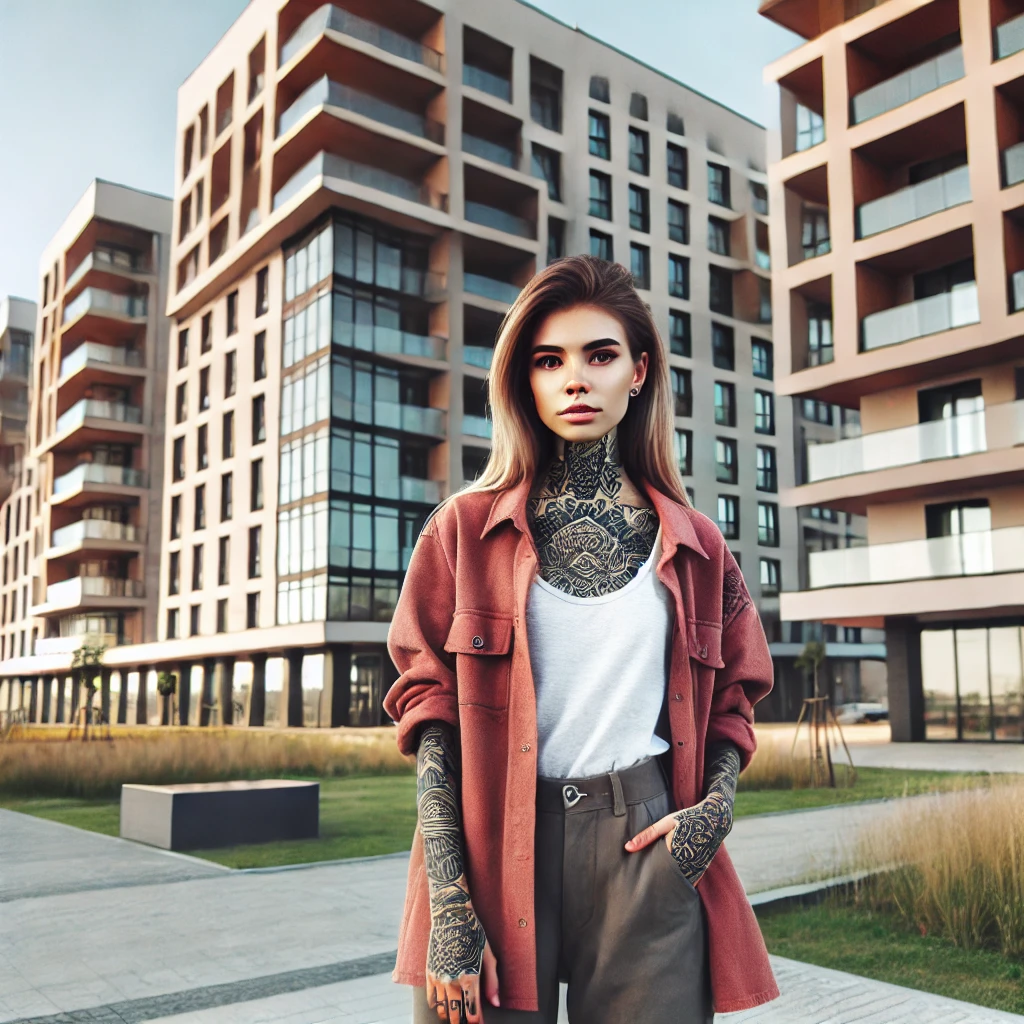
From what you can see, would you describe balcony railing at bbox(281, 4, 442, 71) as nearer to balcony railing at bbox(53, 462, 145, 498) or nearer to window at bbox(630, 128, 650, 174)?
window at bbox(630, 128, 650, 174)

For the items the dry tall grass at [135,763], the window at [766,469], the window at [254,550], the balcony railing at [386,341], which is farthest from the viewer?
the window at [766,469]

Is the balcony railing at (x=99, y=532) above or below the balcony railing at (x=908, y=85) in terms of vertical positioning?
below

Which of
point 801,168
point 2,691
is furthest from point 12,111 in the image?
point 2,691

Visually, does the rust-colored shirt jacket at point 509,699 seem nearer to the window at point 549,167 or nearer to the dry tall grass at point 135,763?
the dry tall grass at point 135,763

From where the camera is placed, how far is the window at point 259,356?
143ft

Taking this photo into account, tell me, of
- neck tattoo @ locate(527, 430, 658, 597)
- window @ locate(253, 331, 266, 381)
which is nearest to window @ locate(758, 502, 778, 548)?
window @ locate(253, 331, 266, 381)

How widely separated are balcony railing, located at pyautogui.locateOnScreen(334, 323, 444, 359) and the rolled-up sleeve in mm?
36796

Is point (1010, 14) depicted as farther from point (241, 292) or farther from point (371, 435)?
point (241, 292)

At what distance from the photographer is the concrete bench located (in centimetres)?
1034

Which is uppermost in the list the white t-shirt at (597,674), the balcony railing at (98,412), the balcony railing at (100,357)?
the balcony railing at (100,357)

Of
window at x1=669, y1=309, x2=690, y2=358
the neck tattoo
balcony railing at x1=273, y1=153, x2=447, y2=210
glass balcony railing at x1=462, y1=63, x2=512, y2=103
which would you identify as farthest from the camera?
window at x1=669, y1=309, x2=690, y2=358

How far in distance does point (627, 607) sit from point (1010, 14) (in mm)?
29645

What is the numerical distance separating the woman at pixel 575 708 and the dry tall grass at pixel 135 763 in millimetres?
14366

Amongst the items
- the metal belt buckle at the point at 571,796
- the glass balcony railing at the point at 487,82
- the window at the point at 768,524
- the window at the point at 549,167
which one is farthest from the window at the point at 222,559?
the metal belt buckle at the point at 571,796
